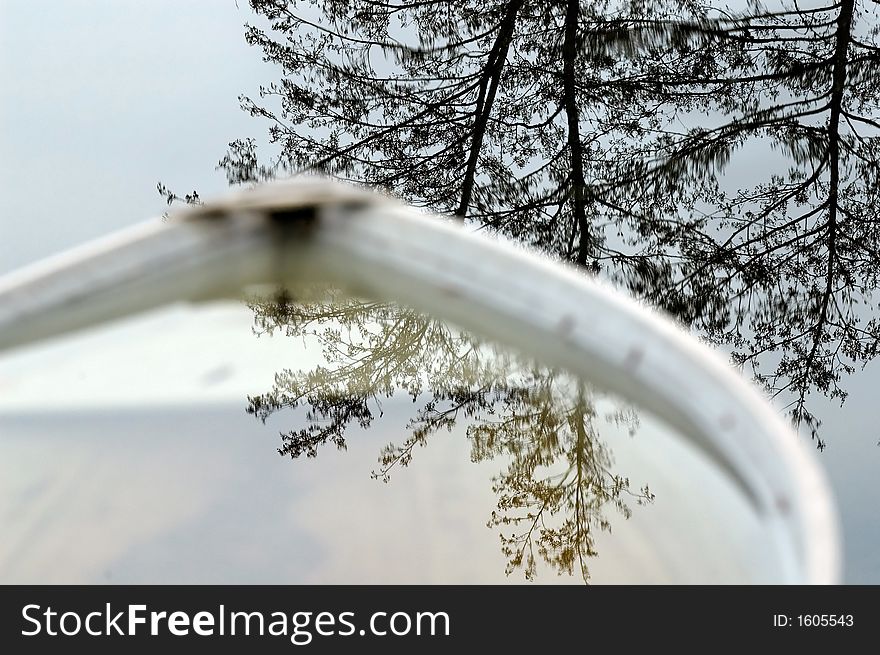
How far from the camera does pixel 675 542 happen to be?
0.71 meters

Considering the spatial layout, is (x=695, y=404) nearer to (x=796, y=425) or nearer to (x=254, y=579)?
(x=254, y=579)

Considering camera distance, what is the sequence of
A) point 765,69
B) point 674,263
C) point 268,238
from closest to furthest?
point 268,238 → point 674,263 → point 765,69

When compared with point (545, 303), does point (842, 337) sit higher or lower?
higher

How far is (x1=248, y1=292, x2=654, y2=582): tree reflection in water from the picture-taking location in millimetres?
820

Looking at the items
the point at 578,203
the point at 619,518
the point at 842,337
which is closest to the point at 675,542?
the point at 619,518

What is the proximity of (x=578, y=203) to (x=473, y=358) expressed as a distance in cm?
80

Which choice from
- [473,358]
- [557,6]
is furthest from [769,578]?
[557,6]

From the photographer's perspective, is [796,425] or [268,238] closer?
[268,238]

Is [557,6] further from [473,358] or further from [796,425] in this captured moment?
[473,358]

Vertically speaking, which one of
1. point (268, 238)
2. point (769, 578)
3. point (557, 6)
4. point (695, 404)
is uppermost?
point (557, 6)

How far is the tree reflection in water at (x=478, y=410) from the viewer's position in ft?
2.69

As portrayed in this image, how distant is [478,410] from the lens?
37.4 inches

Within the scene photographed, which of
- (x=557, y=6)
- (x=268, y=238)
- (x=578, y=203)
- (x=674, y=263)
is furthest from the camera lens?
(x=557, y=6)

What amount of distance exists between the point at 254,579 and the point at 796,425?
0.91 meters
